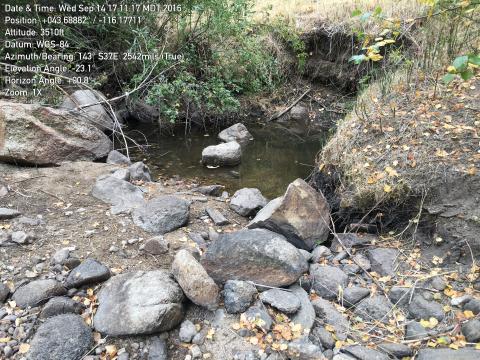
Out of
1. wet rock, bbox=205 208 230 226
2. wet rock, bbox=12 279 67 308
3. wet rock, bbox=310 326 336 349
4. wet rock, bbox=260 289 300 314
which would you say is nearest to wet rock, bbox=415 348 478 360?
wet rock, bbox=310 326 336 349

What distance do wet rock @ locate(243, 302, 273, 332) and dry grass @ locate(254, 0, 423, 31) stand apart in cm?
632

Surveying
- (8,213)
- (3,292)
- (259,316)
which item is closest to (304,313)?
(259,316)

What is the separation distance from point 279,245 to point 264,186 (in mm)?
2382

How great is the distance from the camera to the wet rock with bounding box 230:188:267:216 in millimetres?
4180

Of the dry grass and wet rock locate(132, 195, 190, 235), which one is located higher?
the dry grass

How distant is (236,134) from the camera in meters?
6.77

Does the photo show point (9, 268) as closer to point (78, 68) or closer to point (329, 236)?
point (329, 236)

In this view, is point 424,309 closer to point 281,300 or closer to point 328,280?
point 328,280

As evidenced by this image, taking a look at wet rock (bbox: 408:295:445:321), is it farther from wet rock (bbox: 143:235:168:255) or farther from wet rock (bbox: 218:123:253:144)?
wet rock (bbox: 218:123:253:144)

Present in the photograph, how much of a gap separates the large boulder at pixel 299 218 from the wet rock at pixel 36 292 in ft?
5.44

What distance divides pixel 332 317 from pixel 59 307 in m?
1.74

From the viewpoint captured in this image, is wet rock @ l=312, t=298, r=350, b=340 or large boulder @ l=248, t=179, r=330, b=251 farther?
large boulder @ l=248, t=179, r=330, b=251

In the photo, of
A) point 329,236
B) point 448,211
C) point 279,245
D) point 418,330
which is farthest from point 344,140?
point 418,330

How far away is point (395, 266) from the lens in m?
3.14
